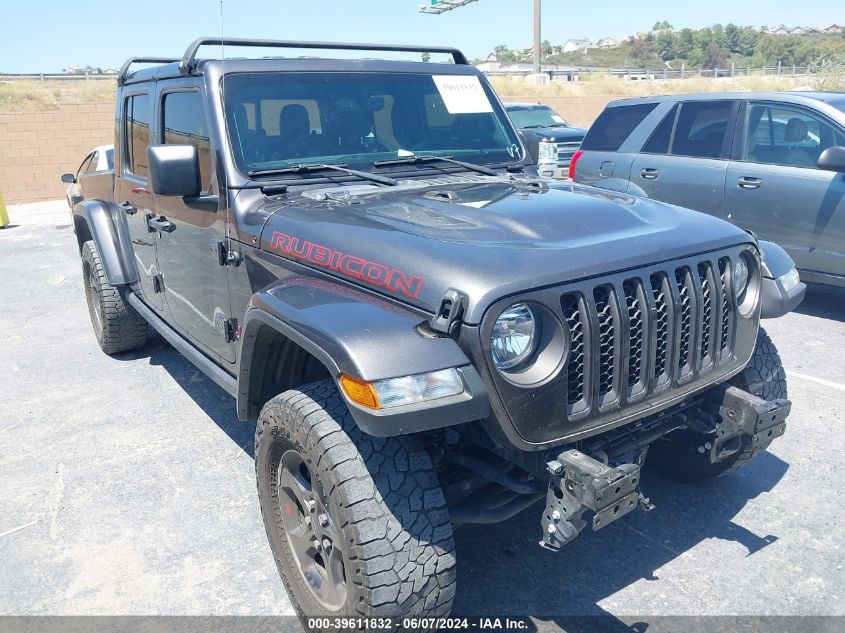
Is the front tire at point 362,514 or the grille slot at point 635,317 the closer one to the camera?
the front tire at point 362,514

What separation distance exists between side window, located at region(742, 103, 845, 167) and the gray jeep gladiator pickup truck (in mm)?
3395

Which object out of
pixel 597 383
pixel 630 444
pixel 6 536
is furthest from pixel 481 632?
pixel 6 536

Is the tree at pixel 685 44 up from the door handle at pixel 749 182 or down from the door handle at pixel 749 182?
up

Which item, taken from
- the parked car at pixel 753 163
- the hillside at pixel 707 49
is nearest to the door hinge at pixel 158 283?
the parked car at pixel 753 163

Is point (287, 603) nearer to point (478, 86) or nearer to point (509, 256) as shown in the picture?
point (509, 256)

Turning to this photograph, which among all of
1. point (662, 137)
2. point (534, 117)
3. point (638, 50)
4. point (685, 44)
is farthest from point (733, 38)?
point (662, 137)

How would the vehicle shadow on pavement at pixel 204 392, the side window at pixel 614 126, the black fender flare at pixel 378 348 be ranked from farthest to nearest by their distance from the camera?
the side window at pixel 614 126 → the vehicle shadow on pavement at pixel 204 392 → the black fender flare at pixel 378 348

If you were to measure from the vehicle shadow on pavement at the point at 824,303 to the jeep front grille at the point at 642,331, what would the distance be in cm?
392

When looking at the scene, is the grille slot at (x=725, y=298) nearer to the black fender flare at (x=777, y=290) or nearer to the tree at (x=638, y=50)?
the black fender flare at (x=777, y=290)

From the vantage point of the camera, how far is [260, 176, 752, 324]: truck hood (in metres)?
2.26

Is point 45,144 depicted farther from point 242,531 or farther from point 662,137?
point 242,531

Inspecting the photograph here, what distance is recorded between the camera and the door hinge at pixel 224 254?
322cm

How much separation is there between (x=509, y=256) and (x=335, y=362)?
645 millimetres

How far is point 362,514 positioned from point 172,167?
1765 millimetres
